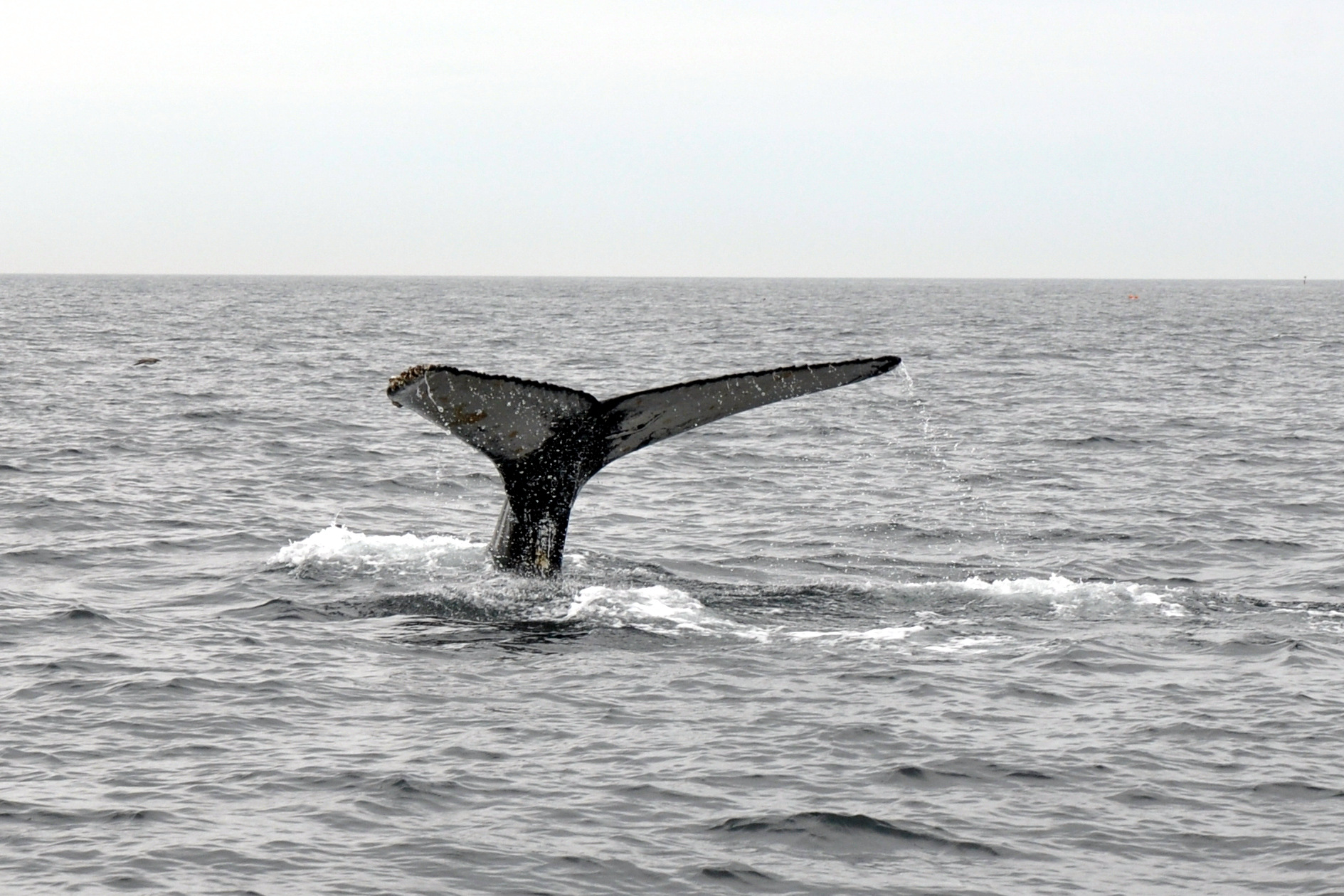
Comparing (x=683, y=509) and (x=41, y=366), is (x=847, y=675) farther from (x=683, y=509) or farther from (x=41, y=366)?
(x=41, y=366)

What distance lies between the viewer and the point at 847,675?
10508mm

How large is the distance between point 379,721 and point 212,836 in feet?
6.00

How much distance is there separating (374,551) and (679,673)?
16.1ft

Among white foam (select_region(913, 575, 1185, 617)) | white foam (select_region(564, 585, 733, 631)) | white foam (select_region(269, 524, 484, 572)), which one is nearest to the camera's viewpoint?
white foam (select_region(564, 585, 733, 631))

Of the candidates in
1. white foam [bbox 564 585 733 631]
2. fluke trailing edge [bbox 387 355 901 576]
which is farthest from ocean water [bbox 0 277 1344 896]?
fluke trailing edge [bbox 387 355 901 576]

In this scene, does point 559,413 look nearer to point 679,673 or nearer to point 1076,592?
point 679,673

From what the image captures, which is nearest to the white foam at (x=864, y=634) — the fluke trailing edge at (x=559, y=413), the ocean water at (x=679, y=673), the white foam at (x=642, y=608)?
the ocean water at (x=679, y=673)

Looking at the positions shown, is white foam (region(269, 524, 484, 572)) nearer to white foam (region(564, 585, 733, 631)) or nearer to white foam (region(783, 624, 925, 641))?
white foam (region(564, 585, 733, 631))

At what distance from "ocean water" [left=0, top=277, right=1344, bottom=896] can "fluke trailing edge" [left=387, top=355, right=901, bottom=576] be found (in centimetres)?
97

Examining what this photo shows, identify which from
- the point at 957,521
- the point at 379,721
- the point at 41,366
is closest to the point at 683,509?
the point at 957,521

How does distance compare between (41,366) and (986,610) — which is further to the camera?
(41,366)

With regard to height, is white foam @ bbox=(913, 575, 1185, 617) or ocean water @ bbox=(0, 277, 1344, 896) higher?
white foam @ bbox=(913, 575, 1185, 617)

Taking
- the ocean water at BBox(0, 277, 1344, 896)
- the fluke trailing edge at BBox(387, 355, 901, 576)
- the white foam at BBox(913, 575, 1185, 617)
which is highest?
the fluke trailing edge at BBox(387, 355, 901, 576)

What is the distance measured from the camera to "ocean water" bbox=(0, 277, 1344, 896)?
25.5 feet
